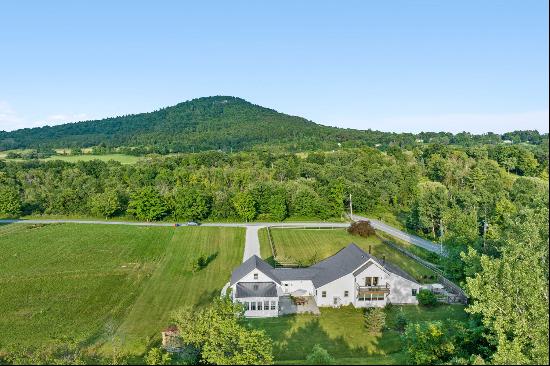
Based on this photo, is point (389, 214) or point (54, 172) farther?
point (54, 172)

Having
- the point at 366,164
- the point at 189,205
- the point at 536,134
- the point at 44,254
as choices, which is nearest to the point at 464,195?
the point at 366,164

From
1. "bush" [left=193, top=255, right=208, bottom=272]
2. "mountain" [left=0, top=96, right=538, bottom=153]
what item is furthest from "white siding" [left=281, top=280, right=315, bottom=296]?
"mountain" [left=0, top=96, right=538, bottom=153]

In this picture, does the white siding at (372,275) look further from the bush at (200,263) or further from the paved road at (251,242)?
the bush at (200,263)

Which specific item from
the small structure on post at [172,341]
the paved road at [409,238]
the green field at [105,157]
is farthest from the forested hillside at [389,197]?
the small structure on post at [172,341]

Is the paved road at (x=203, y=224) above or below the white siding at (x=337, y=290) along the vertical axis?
above

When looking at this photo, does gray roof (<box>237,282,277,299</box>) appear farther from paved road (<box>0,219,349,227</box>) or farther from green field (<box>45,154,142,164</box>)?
green field (<box>45,154,142,164</box>)

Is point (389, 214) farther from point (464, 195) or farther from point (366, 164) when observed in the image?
point (366, 164)
